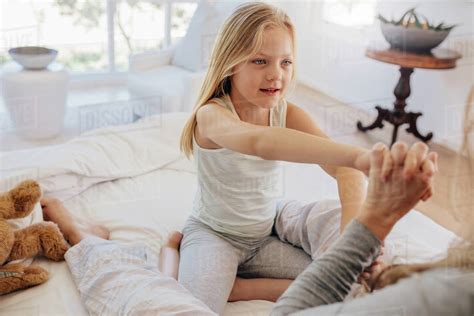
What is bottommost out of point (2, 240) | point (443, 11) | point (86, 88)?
point (86, 88)

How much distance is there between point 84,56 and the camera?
3422 millimetres

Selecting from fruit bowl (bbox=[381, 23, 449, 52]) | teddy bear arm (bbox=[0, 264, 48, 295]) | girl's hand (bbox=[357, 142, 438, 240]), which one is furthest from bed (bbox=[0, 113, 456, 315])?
fruit bowl (bbox=[381, 23, 449, 52])

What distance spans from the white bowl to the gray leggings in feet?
5.13

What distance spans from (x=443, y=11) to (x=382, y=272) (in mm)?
2327

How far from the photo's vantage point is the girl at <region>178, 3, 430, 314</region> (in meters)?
0.94

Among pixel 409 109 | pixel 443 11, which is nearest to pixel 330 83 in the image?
pixel 409 109

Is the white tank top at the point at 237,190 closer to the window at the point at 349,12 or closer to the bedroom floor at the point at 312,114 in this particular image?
the bedroom floor at the point at 312,114

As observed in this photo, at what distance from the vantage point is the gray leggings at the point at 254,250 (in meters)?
1.03

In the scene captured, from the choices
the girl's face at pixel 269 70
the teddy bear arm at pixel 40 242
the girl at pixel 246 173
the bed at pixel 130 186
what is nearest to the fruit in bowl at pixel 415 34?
the bed at pixel 130 186

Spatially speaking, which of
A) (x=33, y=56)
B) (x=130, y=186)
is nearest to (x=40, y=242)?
(x=130, y=186)

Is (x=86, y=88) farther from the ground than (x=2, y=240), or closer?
closer

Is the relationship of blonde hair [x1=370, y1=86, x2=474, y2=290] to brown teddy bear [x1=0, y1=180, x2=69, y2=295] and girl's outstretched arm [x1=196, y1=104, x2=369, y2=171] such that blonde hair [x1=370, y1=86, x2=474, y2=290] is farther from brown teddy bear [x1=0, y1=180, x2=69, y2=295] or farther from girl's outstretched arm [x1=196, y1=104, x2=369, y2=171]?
brown teddy bear [x1=0, y1=180, x2=69, y2=295]

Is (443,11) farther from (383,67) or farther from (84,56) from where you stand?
(84,56)

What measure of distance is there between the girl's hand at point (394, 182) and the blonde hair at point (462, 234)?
2.0 inches
